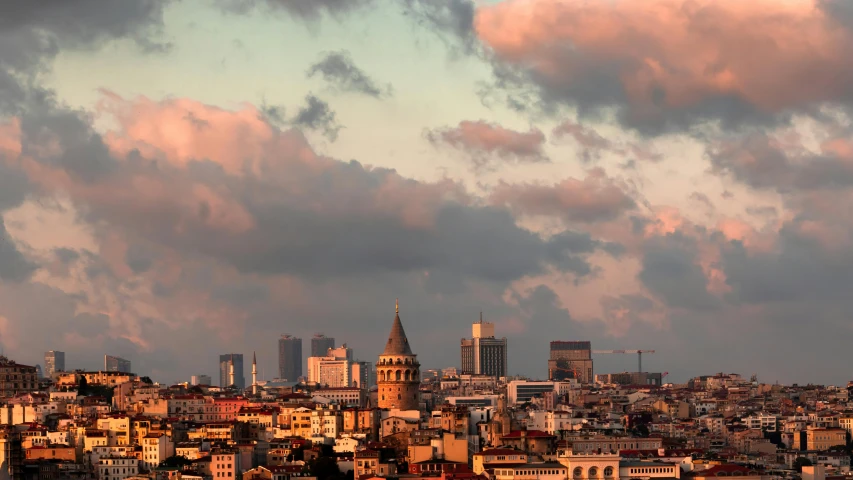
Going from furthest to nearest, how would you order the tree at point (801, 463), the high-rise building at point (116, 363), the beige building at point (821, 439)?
the high-rise building at point (116, 363) → the beige building at point (821, 439) → the tree at point (801, 463)

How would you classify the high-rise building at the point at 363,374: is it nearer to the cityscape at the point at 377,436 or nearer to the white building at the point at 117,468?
the cityscape at the point at 377,436

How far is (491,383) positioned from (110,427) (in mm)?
91346

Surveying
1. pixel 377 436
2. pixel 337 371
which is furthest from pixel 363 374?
pixel 377 436

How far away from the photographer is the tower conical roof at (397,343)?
316 ft

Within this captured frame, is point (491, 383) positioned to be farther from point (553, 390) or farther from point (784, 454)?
point (784, 454)

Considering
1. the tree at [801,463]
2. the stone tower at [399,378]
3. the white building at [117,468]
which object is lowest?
the tree at [801,463]

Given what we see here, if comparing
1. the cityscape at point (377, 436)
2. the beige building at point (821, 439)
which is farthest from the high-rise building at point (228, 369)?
the beige building at point (821, 439)

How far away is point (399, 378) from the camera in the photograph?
315 ft

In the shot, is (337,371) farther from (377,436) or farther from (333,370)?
(377,436)

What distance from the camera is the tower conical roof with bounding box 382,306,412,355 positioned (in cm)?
9619

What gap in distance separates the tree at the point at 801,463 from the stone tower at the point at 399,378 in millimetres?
18919

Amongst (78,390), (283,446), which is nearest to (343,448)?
(283,446)

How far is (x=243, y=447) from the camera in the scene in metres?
83.6

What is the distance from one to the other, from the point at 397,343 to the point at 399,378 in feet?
6.29
